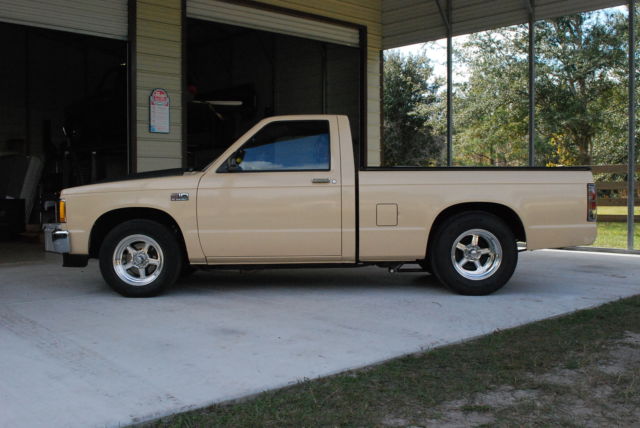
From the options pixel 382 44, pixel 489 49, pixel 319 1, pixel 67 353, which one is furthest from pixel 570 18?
pixel 67 353

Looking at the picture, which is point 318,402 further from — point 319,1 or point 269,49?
point 269,49

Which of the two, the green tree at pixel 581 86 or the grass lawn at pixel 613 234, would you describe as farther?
the green tree at pixel 581 86

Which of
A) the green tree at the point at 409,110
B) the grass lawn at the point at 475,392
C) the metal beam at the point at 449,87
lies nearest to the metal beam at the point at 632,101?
the metal beam at the point at 449,87

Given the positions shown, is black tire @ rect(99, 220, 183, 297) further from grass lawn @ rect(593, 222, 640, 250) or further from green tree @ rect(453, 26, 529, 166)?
green tree @ rect(453, 26, 529, 166)

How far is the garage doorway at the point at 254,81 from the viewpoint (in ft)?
48.0

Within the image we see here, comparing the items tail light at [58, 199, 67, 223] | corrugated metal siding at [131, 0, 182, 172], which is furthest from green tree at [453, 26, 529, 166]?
tail light at [58, 199, 67, 223]

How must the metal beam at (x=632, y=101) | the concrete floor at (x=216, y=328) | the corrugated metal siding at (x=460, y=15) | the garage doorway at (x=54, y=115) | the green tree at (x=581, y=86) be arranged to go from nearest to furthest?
the concrete floor at (x=216, y=328), the metal beam at (x=632, y=101), the corrugated metal siding at (x=460, y=15), the garage doorway at (x=54, y=115), the green tree at (x=581, y=86)

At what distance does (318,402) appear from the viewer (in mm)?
3521

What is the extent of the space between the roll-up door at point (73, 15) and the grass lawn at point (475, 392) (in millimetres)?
7426

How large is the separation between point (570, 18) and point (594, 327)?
16.1 meters

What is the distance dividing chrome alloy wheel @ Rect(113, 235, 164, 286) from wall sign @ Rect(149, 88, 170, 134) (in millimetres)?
3862

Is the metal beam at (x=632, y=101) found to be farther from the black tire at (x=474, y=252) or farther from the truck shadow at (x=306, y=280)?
the black tire at (x=474, y=252)

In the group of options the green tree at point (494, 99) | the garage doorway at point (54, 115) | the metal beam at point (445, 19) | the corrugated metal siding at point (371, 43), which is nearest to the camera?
the metal beam at point (445, 19)

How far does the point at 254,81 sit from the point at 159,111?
739 centimetres
